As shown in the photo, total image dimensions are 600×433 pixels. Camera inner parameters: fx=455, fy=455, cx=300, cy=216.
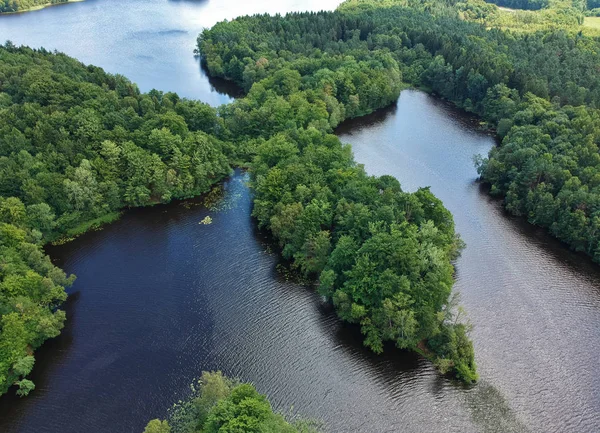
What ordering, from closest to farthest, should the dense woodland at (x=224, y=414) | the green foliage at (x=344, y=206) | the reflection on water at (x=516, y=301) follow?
1. the dense woodland at (x=224, y=414)
2. the reflection on water at (x=516, y=301)
3. the green foliage at (x=344, y=206)

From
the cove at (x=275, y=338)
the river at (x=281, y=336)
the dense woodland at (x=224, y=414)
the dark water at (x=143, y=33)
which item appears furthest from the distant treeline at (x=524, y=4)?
the dense woodland at (x=224, y=414)

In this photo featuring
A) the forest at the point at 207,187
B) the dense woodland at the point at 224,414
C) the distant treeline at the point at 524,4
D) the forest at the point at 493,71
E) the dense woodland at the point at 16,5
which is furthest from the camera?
the distant treeline at the point at 524,4

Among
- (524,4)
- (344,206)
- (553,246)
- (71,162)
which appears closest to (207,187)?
(71,162)

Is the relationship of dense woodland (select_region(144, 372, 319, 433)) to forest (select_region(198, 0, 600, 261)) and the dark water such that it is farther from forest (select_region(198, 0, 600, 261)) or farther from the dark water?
the dark water

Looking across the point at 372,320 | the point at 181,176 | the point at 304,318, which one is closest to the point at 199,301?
the point at 304,318

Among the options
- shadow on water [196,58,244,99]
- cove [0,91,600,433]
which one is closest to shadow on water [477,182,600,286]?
cove [0,91,600,433]

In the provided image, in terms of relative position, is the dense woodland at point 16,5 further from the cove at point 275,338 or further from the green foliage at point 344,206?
the cove at point 275,338

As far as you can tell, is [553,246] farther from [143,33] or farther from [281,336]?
[143,33]
